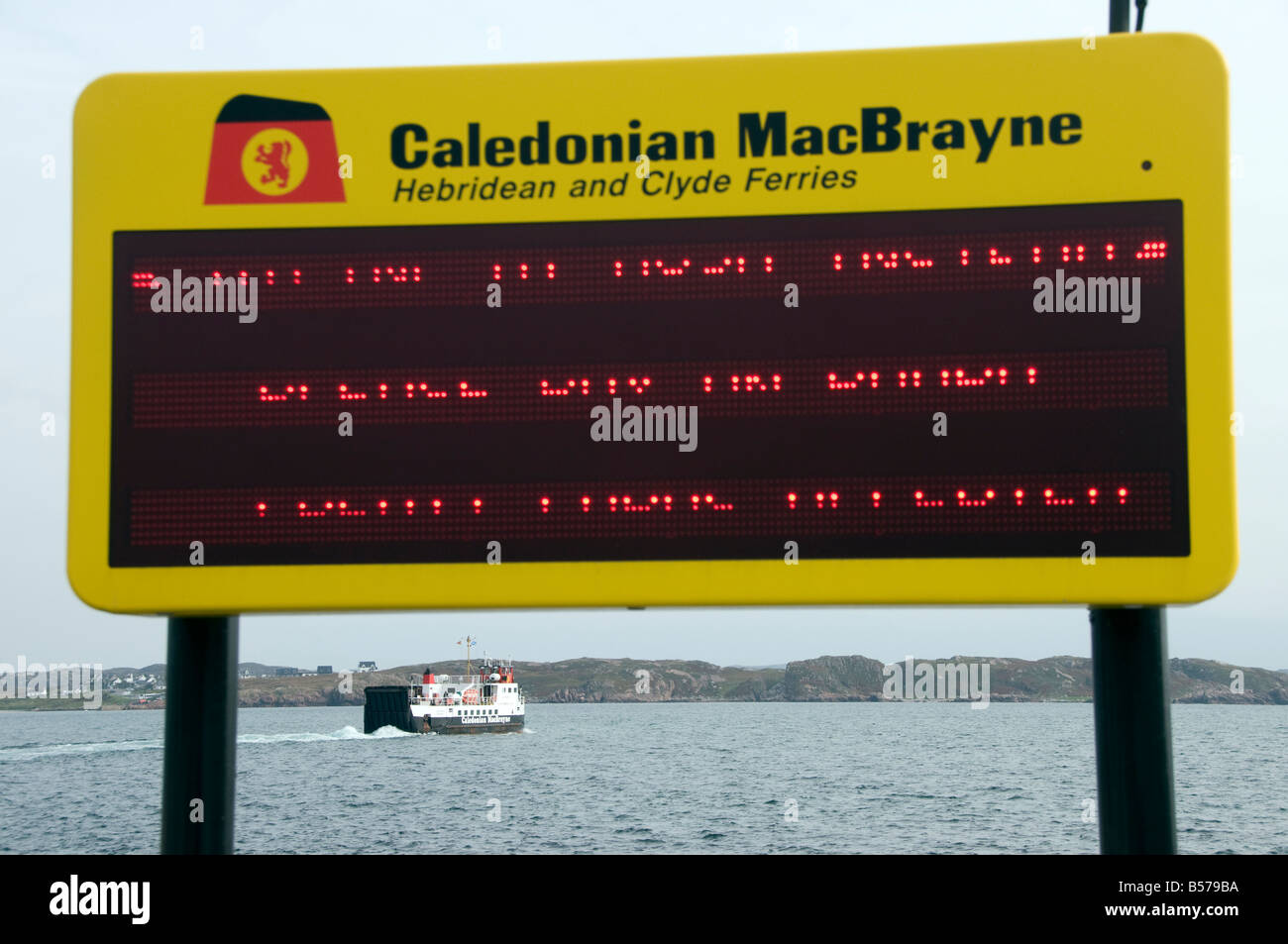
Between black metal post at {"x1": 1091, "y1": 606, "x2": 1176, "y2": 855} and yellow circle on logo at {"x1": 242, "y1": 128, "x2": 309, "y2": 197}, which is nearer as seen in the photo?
black metal post at {"x1": 1091, "y1": 606, "x2": 1176, "y2": 855}

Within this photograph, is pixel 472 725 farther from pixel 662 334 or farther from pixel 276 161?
pixel 662 334

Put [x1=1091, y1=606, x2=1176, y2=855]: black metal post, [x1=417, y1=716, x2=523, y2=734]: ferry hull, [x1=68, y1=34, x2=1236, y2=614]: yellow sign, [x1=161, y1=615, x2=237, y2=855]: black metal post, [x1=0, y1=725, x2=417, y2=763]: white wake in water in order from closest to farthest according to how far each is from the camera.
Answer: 1. [x1=68, y1=34, x2=1236, y2=614]: yellow sign
2. [x1=1091, y1=606, x2=1176, y2=855]: black metal post
3. [x1=161, y1=615, x2=237, y2=855]: black metal post
4. [x1=417, y1=716, x2=523, y2=734]: ferry hull
5. [x1=0, y1=725, x2=417, y2=763]: white wake in water

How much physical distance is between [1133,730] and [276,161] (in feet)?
14.6

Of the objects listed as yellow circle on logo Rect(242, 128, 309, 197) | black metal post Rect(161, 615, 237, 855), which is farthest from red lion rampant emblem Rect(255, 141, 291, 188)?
black metal post Rect(161, 615, 237, 855)

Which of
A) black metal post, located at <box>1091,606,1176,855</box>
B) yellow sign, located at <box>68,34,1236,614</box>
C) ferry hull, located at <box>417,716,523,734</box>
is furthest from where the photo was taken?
ferry hull, located at <box>417,716,523,734</box>

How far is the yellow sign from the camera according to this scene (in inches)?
178

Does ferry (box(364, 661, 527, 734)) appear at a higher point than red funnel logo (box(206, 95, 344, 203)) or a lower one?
lower

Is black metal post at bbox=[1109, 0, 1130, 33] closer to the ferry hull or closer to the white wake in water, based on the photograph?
the ferry hull

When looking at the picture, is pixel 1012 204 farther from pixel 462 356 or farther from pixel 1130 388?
pixel 462 356

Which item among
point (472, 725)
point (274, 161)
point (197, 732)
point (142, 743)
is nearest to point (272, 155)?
point (274, 161)

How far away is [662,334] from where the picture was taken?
4695mm

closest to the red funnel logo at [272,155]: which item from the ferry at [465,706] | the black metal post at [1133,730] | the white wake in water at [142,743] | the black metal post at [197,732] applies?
the black metal post at [197,732]
